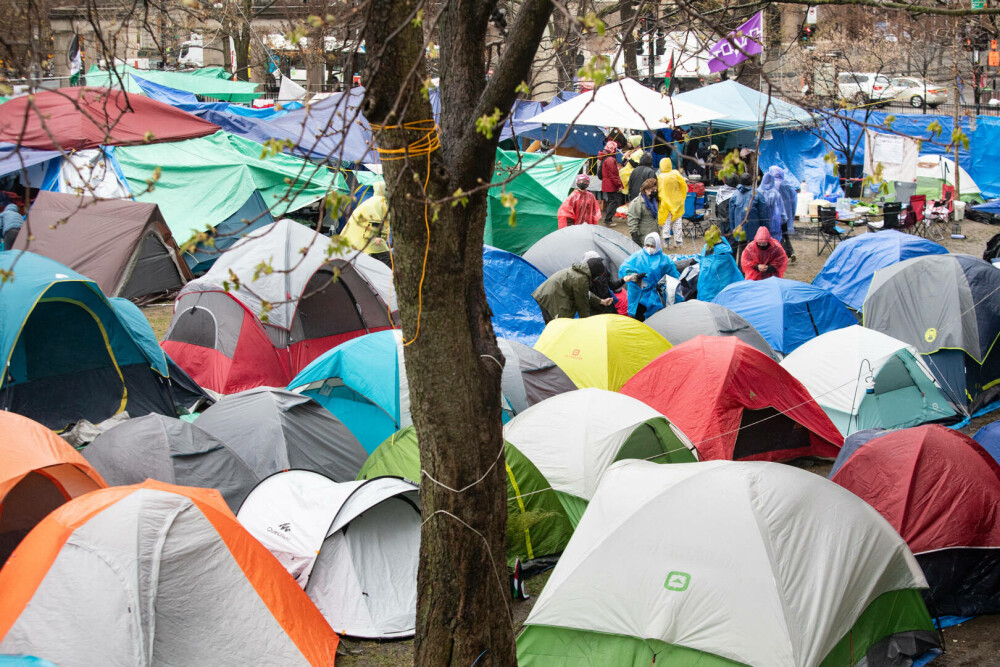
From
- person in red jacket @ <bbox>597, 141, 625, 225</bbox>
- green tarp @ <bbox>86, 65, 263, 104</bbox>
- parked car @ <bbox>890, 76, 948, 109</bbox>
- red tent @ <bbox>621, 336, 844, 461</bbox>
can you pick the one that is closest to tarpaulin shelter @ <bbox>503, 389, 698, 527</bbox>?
red tent @ <bbox>621, 336, 844, 461</bbox>

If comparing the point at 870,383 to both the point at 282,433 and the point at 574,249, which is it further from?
the point at 282,433

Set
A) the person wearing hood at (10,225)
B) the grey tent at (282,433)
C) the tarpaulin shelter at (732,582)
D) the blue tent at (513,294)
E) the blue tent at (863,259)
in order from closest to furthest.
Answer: the tarpaulin shelter at (732,582), the grey tent at (282,433), the blue tent at (513,294), the blue tent at (863,259), the person wearing hood at (10,225)

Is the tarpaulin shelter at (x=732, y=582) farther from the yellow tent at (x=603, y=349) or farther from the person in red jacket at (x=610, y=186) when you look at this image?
the person in red jacket at (x=610, y=186)

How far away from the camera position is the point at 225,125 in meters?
18.4

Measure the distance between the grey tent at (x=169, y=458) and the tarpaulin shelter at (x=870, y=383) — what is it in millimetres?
5536

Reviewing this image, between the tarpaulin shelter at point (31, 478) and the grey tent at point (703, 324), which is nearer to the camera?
the tarpaulin shelter at point (31, 478)

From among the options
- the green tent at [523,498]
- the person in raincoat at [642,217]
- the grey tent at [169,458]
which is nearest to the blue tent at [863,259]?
the person in raincoat at [642,217]

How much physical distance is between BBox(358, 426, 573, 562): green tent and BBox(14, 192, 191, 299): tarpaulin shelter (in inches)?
273

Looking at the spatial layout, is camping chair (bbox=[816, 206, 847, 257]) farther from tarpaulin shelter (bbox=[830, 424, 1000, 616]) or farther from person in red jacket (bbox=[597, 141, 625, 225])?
tarpaulin shelter (bbox=[830, 424, 1000, 616])

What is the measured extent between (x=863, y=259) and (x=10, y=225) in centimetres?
1186

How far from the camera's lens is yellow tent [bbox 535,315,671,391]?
30.3 ft

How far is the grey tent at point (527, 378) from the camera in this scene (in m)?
8.46

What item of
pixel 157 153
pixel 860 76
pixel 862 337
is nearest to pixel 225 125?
pixel 157 153

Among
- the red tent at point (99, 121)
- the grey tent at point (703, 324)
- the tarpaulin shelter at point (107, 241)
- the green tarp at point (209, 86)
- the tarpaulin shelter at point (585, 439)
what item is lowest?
the tarpaulin shelter at point (585, 439)
